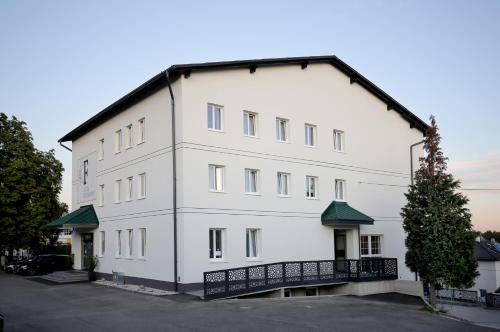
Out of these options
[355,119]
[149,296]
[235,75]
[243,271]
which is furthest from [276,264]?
[355,119]

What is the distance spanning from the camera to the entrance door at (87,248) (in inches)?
1308

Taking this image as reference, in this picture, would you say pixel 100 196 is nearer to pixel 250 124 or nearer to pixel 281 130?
pixel 250 124

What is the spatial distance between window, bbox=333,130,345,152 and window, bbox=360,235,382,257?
5.29 m

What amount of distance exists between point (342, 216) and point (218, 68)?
32.4ft

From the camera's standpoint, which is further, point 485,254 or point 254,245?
point 485,254

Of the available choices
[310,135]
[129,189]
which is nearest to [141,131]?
[129,189]

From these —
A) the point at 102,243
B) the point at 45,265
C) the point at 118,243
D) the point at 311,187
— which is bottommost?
the point at 45,265

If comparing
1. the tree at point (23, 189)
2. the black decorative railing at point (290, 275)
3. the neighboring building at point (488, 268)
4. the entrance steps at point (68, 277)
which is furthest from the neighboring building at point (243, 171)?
the neighboring building at point (488, 268)

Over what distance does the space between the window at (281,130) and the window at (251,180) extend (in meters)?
2.35

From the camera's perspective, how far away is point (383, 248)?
102 feet

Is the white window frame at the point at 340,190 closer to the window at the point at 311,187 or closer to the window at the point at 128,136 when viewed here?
the window at the point at 311,187

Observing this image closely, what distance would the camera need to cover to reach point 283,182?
26656mm

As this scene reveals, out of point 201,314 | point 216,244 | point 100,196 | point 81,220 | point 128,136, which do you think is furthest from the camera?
point 100,196

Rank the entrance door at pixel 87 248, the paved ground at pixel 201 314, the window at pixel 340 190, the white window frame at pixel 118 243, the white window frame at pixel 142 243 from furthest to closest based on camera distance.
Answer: the entrance door at pixel 87 248 → the window at pixel 340 190 → the white window frame at pixel 118 243 → the white window frame at pixel 142 243 → the paved ground at pixel 201 314
